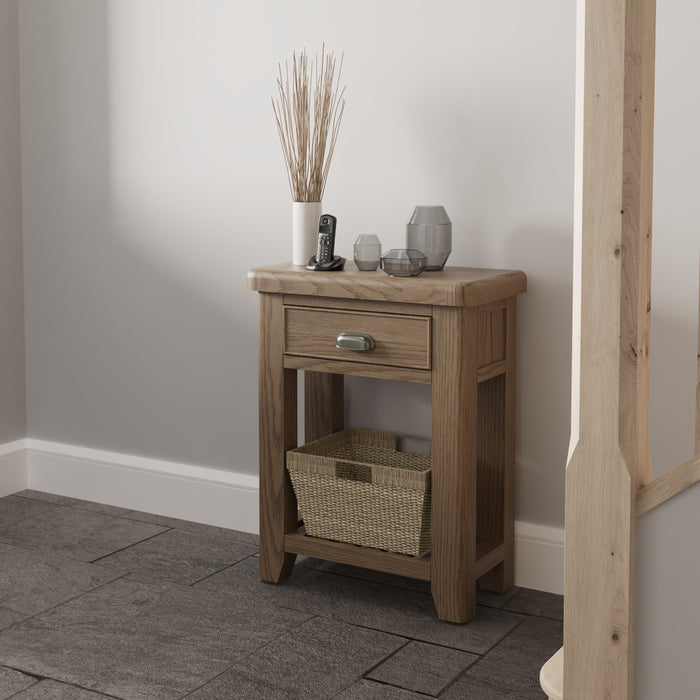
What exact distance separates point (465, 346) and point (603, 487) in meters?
0.99

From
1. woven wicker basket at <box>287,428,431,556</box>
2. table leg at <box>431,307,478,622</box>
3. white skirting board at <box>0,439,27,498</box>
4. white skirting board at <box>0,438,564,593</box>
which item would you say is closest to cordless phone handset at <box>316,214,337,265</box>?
table leg at <box>431,307,478,622</box>

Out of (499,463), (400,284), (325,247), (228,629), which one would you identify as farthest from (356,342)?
(228,629)

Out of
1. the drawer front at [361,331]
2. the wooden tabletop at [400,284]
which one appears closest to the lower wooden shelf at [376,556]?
the drawer front at [361,331]

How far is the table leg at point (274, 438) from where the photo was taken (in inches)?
99.3

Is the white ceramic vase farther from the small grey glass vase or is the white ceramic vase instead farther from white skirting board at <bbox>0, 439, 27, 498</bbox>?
white skirting board at <bbox>0, 439, 27, 498</bbox>

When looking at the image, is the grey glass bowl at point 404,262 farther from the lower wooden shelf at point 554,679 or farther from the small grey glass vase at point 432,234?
the lower wooden shelf at point 554,679

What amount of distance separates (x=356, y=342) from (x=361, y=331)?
34 mm

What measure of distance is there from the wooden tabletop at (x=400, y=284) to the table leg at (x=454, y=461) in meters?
0.05

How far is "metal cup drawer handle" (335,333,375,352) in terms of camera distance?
2365 mm

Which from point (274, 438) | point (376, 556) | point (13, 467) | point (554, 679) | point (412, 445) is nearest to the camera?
point (554, 679)

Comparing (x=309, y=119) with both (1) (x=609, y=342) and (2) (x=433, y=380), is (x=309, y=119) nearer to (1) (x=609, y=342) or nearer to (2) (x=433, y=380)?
(2) (x=433, y=380)

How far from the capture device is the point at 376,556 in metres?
2.45

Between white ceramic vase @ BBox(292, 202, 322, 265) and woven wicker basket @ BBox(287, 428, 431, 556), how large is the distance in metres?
0.51

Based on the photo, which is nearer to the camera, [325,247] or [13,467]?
[325,247]
